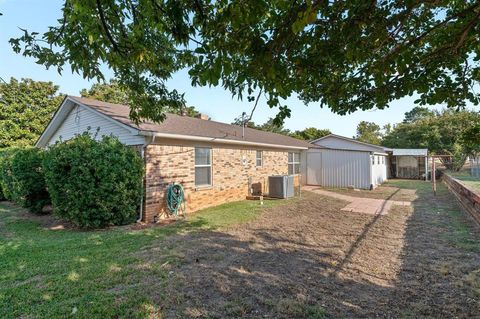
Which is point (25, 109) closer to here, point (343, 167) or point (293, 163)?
point (293, 163)

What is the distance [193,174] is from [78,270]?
5509mm

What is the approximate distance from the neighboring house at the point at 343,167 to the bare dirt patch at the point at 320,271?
9.21 meters

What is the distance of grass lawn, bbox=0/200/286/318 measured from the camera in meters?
3.22

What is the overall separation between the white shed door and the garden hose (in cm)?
1194

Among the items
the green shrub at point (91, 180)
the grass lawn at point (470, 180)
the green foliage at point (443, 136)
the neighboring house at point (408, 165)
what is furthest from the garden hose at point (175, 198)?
the green foliage at point (443, 136)

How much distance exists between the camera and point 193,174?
31.6 ft

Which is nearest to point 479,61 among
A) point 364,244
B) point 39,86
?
point 364,244

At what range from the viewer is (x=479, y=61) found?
3541 mm

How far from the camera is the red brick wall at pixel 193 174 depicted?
8.27 m

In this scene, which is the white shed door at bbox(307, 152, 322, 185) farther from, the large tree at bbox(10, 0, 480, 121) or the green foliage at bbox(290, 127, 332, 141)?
Result: the green foliage at bbox(290, 127, 332, 141)

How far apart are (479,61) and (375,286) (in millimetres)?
3391

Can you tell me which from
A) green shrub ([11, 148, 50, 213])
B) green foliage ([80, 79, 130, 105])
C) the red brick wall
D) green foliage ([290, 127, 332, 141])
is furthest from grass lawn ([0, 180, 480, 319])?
green foliage ([290, 127, 332, 141])

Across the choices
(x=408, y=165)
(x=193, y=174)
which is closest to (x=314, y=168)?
(x=193, y=174)

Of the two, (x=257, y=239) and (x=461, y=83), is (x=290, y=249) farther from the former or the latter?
(x=461, y=83)
